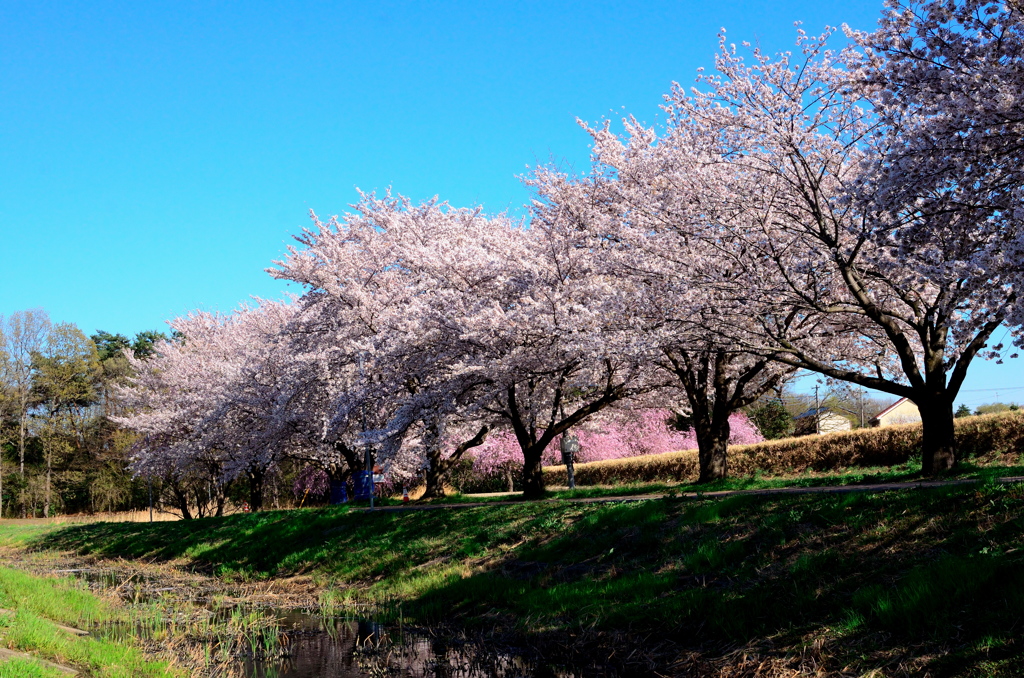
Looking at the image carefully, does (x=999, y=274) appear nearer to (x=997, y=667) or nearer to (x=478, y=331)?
(x=997, y=667)

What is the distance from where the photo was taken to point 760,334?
16.2 metres

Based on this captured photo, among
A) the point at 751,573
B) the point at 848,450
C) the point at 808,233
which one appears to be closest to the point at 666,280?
the point at 808,233

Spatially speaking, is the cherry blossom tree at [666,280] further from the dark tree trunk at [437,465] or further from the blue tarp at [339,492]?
the blue tarp at [339,492]

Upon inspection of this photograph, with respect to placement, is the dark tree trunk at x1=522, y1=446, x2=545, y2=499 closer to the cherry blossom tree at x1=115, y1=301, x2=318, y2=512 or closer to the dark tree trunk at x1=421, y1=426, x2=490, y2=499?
the dark tree trunk at x1=421, y1=426, x2=490, y2=499

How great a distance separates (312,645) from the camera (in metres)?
12.2

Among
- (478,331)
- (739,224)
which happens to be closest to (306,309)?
(478,331)

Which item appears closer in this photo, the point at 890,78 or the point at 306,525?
the point at 890,78

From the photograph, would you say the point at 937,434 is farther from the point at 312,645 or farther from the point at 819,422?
the point at 819,422

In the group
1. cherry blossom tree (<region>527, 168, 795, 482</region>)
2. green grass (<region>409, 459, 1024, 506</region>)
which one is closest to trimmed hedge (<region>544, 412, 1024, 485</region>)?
green grass (<region>409, 459, 1024, 506</region>)

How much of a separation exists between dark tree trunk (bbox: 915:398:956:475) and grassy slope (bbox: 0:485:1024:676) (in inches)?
169

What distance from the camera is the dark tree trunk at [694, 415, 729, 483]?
834 inches

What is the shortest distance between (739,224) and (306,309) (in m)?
16.6

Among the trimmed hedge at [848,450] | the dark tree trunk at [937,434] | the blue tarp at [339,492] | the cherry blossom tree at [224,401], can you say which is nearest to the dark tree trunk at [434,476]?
the cherry blossom tree at [224,401]

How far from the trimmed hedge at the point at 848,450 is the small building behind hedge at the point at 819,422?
19.4 metres
